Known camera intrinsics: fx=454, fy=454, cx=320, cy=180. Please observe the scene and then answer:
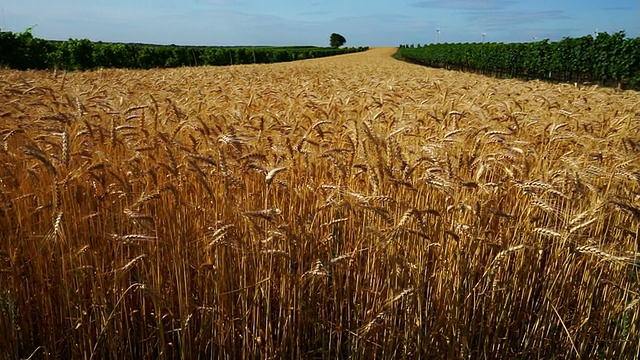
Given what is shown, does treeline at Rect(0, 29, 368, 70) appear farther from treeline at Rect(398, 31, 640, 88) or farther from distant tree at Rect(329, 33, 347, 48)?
distant tree at Rect(329, 33, 347, 48)

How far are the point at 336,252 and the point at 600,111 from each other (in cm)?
394

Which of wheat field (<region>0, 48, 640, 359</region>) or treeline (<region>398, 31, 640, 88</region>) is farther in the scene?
treeline (<region>398, 31, 640, 88</region>)

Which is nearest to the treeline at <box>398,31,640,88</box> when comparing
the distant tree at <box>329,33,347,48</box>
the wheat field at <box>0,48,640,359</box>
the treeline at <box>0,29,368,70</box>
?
the wheat field at <box>0,48,640,359</box>

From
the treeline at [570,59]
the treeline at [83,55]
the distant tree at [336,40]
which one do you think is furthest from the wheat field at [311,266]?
the distant tree at [336,40]

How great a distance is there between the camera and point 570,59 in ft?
74.4

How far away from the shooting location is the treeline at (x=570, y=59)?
1875 centimetres

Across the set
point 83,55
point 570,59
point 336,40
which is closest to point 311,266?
point 570,59

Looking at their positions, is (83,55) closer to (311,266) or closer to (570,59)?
(570,59)

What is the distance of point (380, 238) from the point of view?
212 centimetres

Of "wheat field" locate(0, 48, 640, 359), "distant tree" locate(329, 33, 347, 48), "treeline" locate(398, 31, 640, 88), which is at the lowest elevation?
"wheat field" locate(0, 48, 640, 359)

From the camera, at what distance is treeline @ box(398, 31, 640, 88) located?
1875 centimetres

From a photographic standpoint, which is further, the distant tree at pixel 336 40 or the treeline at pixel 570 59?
the distant tree at pixel 336 40

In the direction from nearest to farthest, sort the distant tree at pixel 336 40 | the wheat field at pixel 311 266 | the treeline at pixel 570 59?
the wheat field at pixel 311 266, the treeline at pixel 570 59, the distant tree at pixel 336 40

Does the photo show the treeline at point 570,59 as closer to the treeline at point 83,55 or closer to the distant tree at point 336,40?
the treeline at point 83,55
